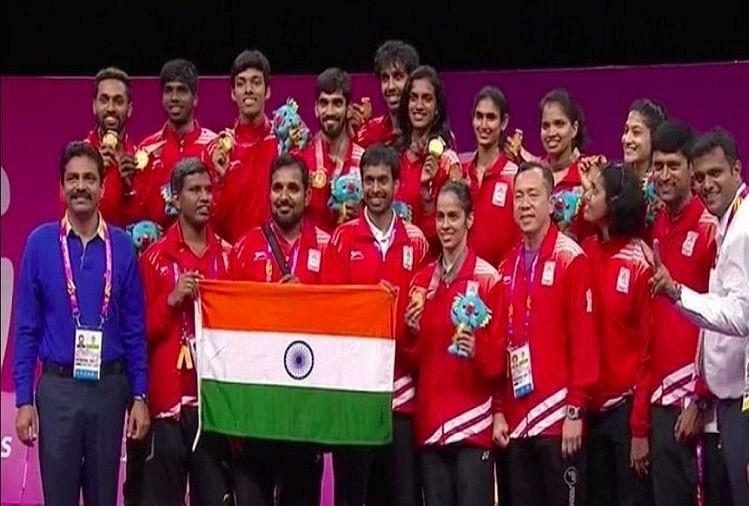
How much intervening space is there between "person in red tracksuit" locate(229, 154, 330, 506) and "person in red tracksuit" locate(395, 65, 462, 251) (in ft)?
1.80

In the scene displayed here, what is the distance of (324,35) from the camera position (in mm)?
9391

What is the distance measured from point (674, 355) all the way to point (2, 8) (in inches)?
221

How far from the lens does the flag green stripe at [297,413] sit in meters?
6.42

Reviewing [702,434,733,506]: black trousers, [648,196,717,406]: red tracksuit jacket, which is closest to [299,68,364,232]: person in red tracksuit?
[648,196,717,406]: red tracksuit jacket

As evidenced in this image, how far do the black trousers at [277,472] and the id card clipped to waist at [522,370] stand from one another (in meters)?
0.92

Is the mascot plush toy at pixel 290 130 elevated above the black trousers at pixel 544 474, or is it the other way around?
the mascot plush toy at pixel 290 130

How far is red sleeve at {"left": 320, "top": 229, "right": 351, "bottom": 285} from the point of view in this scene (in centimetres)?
661

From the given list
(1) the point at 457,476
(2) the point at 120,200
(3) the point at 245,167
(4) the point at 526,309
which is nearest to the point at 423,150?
(3) the point at 245,167

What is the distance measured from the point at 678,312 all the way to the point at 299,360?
1.62 m

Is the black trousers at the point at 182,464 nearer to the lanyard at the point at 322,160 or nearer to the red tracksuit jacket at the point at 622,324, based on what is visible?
the lanyard at the point at 322,160

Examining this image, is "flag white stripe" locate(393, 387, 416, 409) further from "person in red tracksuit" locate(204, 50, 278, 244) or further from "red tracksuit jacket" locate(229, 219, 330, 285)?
"person in red tracksuit" locate(204, 50, 278, 244)

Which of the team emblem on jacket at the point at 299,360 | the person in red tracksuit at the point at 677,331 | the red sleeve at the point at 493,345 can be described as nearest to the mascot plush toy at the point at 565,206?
the person in red tracksuit at the point at 677,331

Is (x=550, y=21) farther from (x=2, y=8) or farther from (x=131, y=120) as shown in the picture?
(x=2, y=8)

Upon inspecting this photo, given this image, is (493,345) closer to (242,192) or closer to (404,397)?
(404,397)
